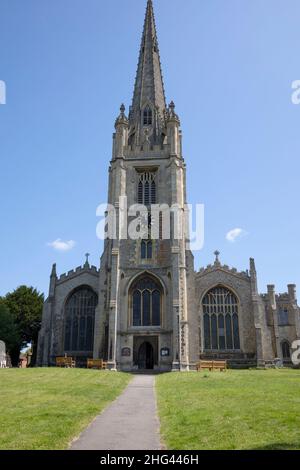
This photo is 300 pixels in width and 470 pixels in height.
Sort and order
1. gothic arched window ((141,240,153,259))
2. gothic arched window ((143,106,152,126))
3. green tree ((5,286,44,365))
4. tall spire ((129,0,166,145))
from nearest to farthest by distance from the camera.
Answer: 1. gothic arched window ((141,240,153,259))
2. gothic arched window ((143,106,152,126))
3. tall spire ((129,0,166,145))
4. green tree ((5,286,44,365))

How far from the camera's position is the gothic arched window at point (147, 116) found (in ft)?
147

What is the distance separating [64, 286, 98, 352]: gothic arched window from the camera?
126ft

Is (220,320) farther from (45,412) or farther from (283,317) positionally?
(45,412)

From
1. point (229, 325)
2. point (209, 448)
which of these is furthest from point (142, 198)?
point (209, 448)

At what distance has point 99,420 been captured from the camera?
929 centimetres

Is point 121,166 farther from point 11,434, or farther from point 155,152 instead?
point 11,434

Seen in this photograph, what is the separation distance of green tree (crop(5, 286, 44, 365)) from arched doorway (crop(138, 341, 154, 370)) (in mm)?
17165

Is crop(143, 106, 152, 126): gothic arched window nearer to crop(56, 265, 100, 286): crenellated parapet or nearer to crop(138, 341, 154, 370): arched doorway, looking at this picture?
crop(56, 265, 100, 286): crenellated parapet

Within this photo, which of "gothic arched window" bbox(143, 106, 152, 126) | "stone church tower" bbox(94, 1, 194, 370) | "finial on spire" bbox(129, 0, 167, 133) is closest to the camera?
"stone church tower" bbox(94, 1, 194, 370)

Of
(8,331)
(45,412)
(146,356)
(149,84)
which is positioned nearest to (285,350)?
(146,356)

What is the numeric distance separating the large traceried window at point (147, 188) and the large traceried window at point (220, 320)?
10506mm

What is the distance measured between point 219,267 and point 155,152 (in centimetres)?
1290

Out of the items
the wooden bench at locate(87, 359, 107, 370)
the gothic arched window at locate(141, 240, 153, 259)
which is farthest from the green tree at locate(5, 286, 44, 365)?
the gothic arched window at locate(141, 240, 153, 259)
